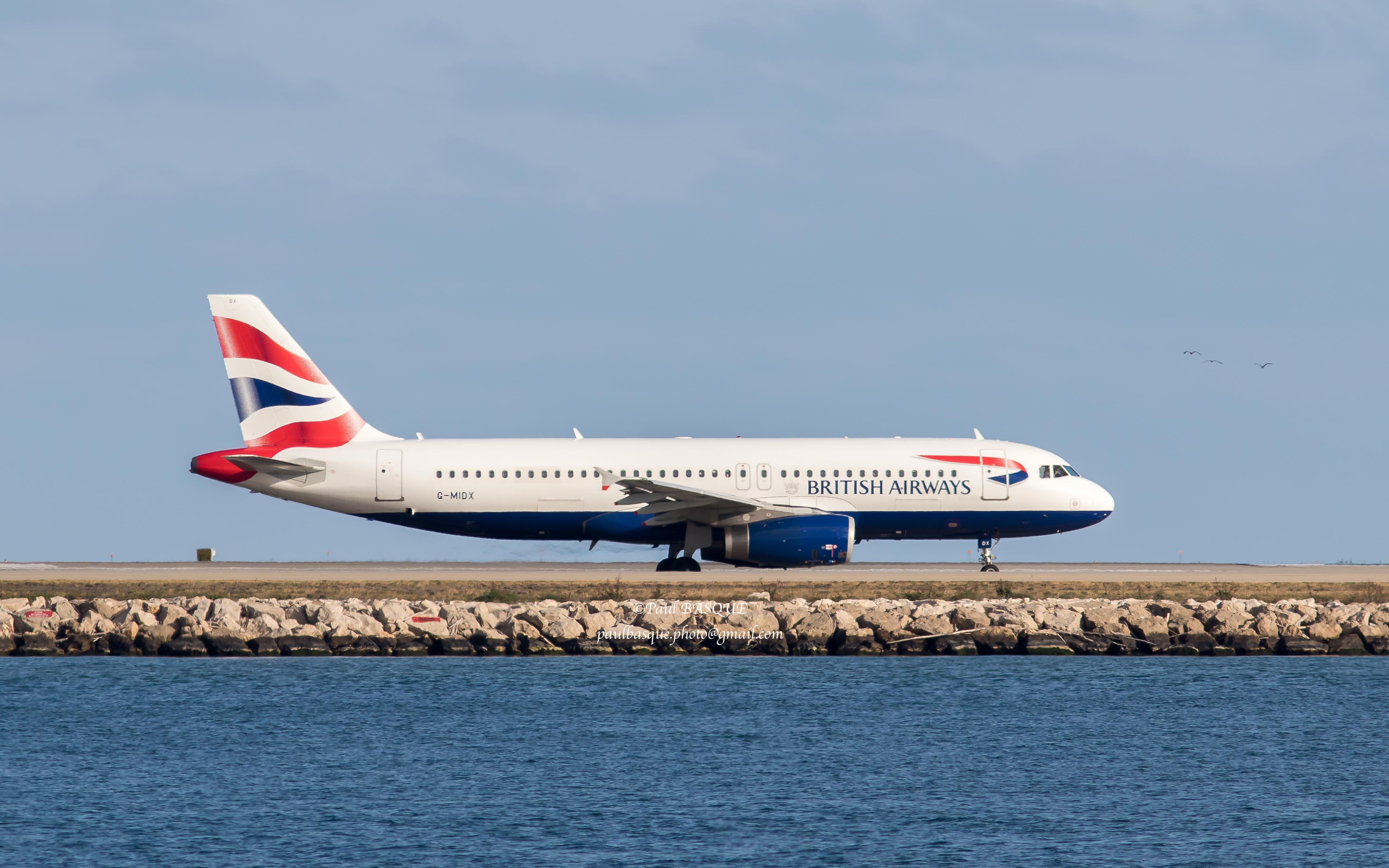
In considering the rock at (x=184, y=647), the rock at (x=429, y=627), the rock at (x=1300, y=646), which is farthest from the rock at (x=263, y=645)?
the rock at (x=1300, y=646)

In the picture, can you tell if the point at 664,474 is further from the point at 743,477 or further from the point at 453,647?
the point at 453,647

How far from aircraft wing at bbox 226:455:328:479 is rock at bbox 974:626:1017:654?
20.6m

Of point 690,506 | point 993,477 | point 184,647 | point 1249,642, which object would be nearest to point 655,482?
point 690,506

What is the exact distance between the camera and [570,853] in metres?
20.6

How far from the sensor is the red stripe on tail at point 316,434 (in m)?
46.4

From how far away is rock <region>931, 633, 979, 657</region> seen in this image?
120 feet

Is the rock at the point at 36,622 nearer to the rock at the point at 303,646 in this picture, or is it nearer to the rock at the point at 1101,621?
the rock at the point at 303,646

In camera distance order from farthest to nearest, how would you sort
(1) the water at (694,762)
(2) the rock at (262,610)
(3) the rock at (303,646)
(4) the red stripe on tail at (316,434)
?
(4) the red stripe on tail at (316,434) < (2) the rock at (262,610) < (3) the rock at (303,646) < (1) the water at (694,762)

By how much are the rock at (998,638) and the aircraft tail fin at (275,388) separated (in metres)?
19.9

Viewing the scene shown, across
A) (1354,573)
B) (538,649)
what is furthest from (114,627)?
(1354,573)

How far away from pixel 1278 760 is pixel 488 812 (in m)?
13.9

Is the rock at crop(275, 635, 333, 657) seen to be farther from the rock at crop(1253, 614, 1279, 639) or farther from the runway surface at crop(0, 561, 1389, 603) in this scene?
the rock at crop(1253, 614, 1279, 639)

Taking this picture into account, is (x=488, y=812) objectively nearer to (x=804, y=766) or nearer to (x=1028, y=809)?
(x=804, y=766)

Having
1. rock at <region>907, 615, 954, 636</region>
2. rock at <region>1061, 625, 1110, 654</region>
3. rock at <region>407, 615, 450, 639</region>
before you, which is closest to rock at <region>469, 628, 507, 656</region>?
rock at <region>407, 615, 450, 639</region>
